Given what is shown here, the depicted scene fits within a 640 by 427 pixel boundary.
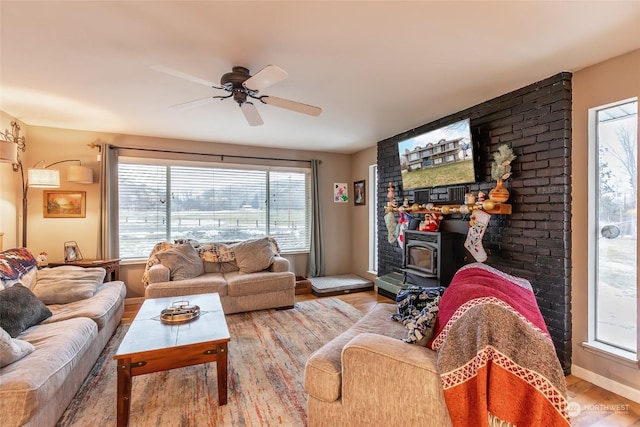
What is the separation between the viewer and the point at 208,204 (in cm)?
478

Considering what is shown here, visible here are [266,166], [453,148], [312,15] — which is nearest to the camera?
[312,15]

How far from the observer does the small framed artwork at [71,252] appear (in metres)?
3.74

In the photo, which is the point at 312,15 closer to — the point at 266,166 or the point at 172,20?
the point at 172,20

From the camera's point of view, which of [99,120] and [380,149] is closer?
[99,120]

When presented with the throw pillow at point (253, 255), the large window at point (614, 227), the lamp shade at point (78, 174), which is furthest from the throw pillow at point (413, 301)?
the lamp shade at point (78, 174)

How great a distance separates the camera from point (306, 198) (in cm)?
544

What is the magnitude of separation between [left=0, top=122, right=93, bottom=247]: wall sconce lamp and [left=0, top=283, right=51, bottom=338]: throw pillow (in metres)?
1.53

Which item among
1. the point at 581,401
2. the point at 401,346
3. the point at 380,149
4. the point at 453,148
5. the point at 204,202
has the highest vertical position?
the point at 380,149

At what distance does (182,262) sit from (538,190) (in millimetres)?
3858

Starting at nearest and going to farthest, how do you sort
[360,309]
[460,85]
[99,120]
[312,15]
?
[312,15], [460,85], [99,120], [360,309]

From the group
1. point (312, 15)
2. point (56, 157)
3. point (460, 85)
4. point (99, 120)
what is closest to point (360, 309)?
point (460, 85)

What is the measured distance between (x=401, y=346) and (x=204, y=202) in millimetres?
4064

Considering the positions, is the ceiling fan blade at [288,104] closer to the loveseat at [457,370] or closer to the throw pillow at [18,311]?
the loveseat at [457,370]

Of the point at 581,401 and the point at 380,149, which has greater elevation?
the point at 380,149
